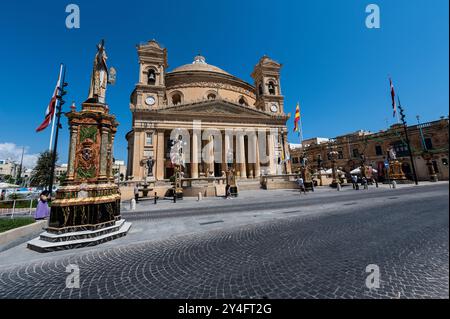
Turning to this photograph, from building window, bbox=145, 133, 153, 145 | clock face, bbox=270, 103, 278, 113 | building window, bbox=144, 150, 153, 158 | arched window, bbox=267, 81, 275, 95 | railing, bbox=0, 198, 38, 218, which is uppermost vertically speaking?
arched window, bbox=267, 81, 275, 95

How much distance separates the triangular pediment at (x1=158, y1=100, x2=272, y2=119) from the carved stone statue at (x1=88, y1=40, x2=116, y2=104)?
2387 cm

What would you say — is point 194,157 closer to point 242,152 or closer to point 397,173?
point 242,152

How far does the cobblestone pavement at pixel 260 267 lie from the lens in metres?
2.93

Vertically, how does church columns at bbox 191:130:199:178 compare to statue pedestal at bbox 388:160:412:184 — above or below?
above

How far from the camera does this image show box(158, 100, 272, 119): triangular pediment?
3136 centimetres

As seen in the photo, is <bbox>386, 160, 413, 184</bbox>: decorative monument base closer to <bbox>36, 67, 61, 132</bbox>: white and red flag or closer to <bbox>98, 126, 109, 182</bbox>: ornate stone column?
<bbox>98, 126, 109, 182</bbox>: ornate stone column

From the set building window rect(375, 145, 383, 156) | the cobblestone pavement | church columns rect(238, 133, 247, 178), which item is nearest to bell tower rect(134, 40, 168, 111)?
church columns rect(238, 133, 247, 178)

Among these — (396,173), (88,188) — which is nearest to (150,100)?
(88,188)

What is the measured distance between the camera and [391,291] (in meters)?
2.71

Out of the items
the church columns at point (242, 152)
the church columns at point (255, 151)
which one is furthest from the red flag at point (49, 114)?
the church columns at point (255, 151)

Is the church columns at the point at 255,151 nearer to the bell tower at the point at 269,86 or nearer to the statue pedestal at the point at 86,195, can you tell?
the bell tower at the point at 269,86

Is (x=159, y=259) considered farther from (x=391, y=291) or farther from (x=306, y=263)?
(x=391, y=291)

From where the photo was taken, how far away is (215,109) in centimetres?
3303
